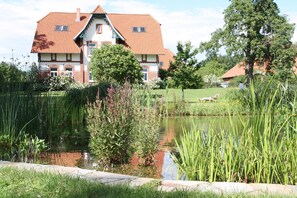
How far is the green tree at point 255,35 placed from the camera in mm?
35656

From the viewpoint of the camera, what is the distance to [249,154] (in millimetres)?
4219

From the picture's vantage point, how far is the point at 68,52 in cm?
3578

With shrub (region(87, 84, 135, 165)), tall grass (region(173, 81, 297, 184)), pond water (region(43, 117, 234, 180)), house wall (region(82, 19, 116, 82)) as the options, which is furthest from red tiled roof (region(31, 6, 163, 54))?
tall grass (region(173, 81, 297, 184))

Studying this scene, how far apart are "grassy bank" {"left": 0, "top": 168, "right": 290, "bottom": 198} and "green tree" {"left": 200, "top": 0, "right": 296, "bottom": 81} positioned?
33.3 meters

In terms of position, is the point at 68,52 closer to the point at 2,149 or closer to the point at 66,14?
the point at 66,14

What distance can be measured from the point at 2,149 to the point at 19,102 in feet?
2.50

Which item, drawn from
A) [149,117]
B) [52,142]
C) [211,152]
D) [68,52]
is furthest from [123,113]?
[68,52]

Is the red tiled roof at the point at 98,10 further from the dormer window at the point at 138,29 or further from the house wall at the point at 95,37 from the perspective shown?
the dormer window at the point at 138,29

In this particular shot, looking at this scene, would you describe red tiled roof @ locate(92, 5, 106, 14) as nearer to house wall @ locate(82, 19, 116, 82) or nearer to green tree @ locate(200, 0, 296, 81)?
house wall @ locate(82, 19, 116, 82)

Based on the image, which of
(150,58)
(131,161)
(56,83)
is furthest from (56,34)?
(131,161)

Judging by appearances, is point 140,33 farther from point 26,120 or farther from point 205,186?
point 205,186

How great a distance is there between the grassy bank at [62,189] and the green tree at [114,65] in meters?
23.1

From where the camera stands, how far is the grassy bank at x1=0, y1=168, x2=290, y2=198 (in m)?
3.24

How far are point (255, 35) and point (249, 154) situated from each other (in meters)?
33.6
